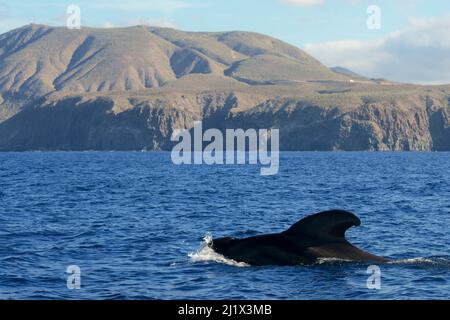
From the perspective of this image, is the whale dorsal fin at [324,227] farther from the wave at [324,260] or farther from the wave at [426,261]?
the wave at [426,261]

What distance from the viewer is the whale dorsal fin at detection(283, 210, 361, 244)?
2391 centimetres

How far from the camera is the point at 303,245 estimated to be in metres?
25.1

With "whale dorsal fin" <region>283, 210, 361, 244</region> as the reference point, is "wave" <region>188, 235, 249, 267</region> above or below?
below

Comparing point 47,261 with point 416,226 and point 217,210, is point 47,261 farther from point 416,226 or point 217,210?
point 217,210

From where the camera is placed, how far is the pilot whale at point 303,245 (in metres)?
24.3

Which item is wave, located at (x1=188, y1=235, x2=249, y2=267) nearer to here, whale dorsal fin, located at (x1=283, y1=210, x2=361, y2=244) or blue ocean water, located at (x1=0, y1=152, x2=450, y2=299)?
blue ocean water, located at (x1=0, y1=152, x2=450, y2=299)

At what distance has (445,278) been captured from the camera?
24281mm

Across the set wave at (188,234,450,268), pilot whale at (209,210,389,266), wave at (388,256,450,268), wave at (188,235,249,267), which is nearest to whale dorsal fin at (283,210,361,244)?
pilot whale at (209,210,389,266)

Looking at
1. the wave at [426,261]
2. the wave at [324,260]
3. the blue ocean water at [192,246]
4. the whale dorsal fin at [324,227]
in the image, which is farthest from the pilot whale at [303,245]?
the wave at [426,261]

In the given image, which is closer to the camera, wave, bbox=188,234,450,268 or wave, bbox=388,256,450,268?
wave, bbox=188,234,450,268

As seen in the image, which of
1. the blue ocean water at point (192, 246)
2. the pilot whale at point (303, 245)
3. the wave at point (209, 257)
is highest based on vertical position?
the pilot whale at point (303, 245)

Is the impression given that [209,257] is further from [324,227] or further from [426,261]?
[426,261]

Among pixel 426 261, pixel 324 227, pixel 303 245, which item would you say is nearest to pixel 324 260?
pixel 303 245
